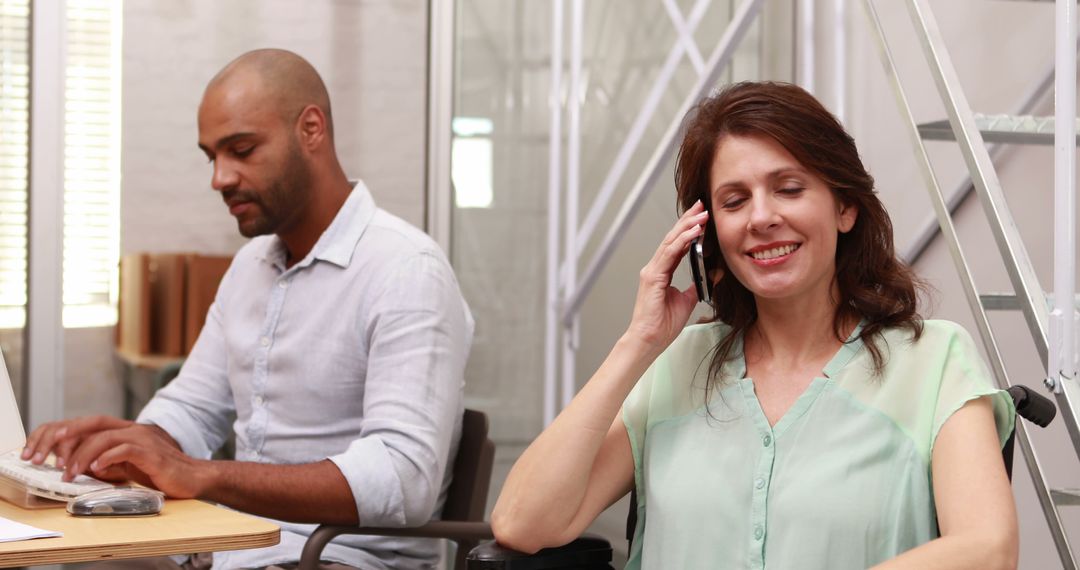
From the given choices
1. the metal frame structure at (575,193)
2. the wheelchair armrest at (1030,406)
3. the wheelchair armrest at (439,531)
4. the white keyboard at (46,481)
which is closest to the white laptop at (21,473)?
the white keyboard at (46,481)

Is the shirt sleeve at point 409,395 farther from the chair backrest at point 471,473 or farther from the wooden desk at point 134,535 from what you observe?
the wooden desk at point 134,535

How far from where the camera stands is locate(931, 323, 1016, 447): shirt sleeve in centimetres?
147

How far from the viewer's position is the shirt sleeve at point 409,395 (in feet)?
6.72

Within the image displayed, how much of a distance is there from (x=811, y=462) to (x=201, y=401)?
140cm

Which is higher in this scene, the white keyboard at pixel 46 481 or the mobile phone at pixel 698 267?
the mobile phone at pixel 698 267

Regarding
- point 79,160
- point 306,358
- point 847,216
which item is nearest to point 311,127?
point 306,358

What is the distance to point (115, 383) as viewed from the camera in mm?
3348

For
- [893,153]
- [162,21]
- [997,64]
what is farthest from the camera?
[162,21]

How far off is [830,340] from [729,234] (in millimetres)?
195

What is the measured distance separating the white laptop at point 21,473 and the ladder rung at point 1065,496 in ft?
4.65

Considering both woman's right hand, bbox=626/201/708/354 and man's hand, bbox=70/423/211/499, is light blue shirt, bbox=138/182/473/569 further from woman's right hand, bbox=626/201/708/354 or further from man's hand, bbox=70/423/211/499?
woman's right hand, bbox=626/201/708/354

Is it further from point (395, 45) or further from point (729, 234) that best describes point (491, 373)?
point (729, 234)

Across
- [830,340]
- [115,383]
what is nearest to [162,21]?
[115,383]

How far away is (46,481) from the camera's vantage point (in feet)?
5.83
